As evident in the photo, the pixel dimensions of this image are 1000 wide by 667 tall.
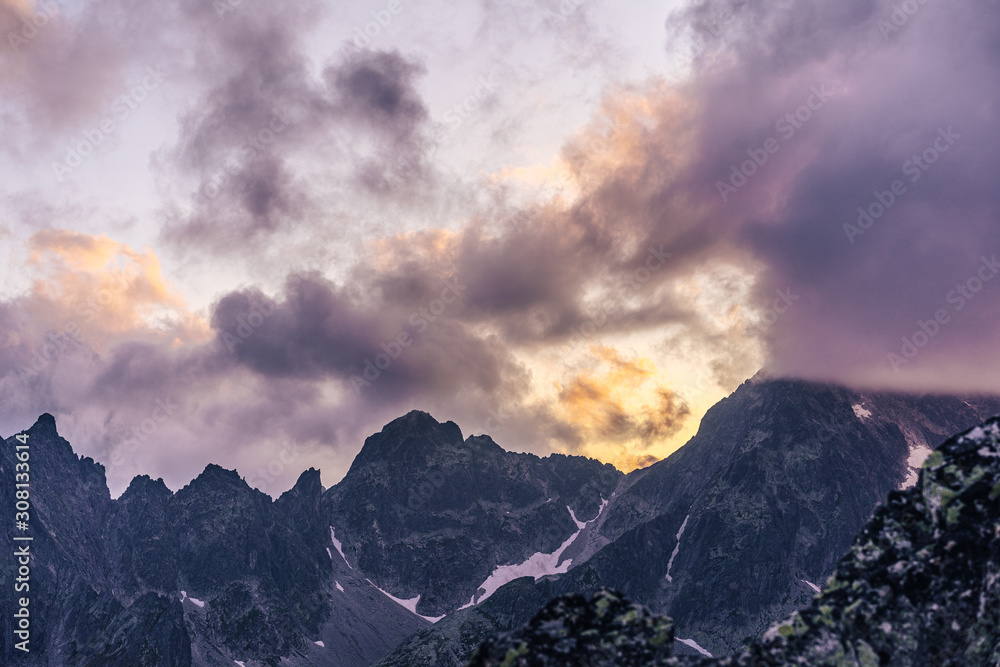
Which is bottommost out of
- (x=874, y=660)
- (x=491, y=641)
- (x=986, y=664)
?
(x=986, y=664)

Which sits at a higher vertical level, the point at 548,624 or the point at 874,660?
the point at 548,624

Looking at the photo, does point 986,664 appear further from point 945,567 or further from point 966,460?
point 966,460

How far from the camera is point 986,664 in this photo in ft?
115

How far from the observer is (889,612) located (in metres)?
35.4

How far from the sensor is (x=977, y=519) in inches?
1431

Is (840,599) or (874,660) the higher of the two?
(840,599)

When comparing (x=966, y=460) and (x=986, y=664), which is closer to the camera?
(x=986, y=664)

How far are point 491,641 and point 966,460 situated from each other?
2463 cm

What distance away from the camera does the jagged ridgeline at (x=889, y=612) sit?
34812 millimetres

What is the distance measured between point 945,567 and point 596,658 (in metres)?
16.9

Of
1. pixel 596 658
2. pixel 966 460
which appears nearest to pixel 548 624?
pixel 596 658

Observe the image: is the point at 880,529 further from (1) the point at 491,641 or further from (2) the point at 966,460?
(1) the point at 491,641

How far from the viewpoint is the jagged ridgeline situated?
1371 inches

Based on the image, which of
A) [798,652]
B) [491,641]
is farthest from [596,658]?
[798,652]
